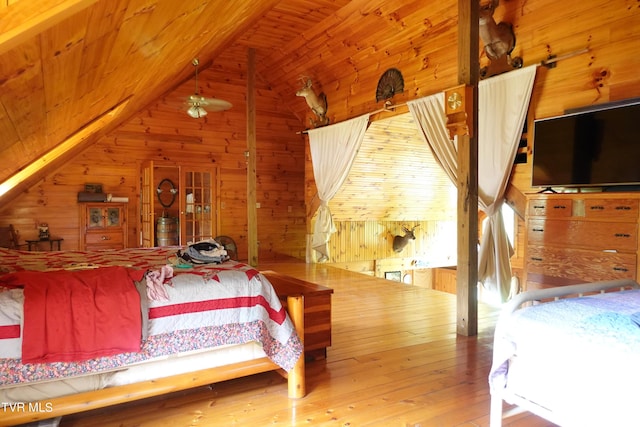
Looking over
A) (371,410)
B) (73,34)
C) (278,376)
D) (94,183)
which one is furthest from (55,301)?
(94,183)

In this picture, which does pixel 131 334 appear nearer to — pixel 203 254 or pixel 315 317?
pixel 203 254

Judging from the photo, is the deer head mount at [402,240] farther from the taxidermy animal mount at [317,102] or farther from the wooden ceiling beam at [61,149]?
the wooden ceiling beam at [61,149]

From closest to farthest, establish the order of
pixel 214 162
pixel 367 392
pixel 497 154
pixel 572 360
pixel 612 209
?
pixel 572 360 < pixel 367 392 < pixel 612 209 < pixel 497 154 < pixel 214 162

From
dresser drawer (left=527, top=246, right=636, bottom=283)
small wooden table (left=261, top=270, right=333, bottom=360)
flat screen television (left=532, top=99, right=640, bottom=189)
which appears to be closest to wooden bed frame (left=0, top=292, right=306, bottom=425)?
small wooden table (left=261, top=270, right=333, bottom=360)

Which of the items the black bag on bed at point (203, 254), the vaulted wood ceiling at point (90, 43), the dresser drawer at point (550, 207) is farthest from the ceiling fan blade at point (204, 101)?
the dresser drawer at point (550, 207)

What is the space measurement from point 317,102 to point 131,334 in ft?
19.1

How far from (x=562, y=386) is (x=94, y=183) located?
300 inches

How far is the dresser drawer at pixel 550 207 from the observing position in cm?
367

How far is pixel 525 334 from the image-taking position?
1802mm

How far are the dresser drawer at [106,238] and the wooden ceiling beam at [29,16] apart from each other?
22.9 ft

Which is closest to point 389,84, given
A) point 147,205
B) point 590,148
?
point 590,148

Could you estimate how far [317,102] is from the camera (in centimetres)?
729

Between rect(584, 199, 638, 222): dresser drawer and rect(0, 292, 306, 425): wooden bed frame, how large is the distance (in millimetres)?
2588

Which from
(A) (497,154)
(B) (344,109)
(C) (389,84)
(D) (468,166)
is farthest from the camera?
(B) (344,109)
